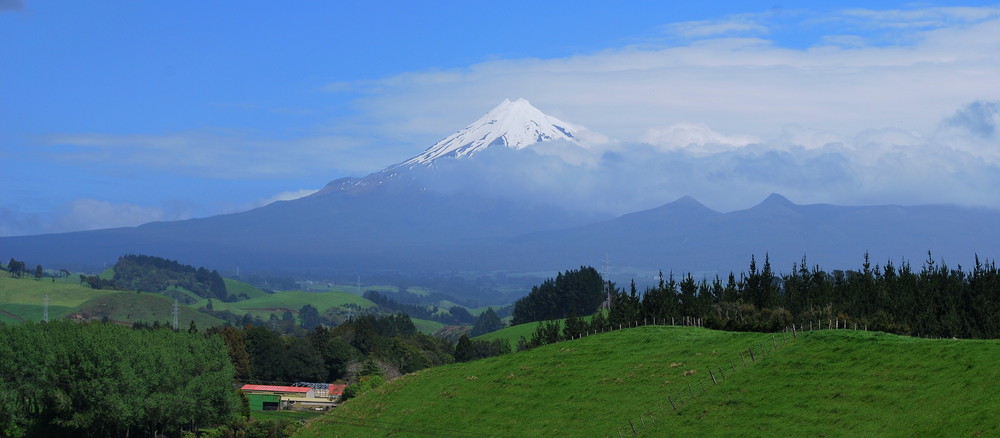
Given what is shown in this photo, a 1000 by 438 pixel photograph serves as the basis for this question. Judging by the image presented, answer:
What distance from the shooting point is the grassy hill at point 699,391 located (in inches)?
2697

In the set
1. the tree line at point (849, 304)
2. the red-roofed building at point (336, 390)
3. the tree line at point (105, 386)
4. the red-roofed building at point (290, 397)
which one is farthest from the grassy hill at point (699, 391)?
the red-roofed building at point (336, 390)

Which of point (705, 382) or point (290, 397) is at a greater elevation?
point (705, 382)

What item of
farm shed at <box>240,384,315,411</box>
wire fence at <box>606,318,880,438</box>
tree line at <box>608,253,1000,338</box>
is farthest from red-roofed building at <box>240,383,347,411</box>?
wire fence at <box>606,318,880,438</box>

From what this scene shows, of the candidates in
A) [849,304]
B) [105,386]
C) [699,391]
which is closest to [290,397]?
A: [105,386]

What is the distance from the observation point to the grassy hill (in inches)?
2697

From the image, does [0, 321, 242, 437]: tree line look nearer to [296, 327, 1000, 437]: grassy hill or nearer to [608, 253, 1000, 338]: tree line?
[296, 327, 1000, 437]: grassy hill

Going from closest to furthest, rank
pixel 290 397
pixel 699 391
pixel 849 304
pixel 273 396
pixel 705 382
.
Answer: pixel 699 391 < pixel 705 382 < pixel 849 304 < pixel 273 396 < pixel 290 397

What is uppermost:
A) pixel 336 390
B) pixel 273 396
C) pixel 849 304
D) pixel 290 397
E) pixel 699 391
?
pixel 849 304

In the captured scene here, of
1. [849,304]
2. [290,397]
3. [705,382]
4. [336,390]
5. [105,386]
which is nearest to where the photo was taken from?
[705,382]

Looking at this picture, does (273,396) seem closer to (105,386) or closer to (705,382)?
(105,386)

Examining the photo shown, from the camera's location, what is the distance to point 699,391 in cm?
8450

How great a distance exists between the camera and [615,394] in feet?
300

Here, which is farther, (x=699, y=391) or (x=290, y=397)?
(x=290, y=397)

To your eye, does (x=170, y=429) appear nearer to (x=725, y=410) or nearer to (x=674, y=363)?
(x=674, y=363)
